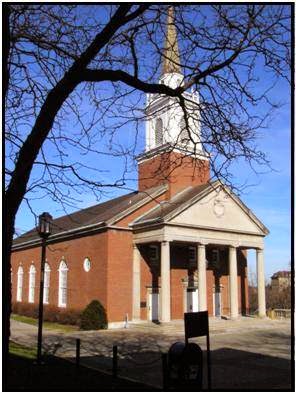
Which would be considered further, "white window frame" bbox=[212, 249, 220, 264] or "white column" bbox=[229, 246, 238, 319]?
"white window frame" bbox=[212, 249, 220, 264]

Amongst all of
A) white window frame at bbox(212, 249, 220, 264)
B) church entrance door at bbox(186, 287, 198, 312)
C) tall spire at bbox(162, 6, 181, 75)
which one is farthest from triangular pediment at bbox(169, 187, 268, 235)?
tall spire at bbox(162, 6, 181, 75)

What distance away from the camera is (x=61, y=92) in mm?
7988

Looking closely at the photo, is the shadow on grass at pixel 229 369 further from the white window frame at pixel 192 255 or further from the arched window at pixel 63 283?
the arched window at pixel 63 283

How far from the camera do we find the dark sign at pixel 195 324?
9836 millimetres

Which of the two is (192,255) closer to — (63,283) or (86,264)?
(86,264)

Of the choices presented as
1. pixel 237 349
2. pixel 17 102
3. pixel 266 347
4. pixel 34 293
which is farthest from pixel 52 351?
pixel 34 293

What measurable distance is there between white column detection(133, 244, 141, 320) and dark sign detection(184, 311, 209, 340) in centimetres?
2677

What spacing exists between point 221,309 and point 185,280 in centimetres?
514

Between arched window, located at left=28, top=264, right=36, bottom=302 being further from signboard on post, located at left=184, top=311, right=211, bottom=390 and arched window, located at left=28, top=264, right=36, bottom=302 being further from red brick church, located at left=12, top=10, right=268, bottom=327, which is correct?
signboard on post, located at left=184, top=311, right=211, bottom=390

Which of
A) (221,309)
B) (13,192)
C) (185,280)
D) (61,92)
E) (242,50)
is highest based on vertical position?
(242,50)

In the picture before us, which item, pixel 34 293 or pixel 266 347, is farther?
pixel 34 293

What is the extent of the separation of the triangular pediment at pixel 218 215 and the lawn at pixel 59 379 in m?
21.2

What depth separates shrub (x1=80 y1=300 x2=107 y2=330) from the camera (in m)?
33.8

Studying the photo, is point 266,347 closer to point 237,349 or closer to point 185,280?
point 237,349
